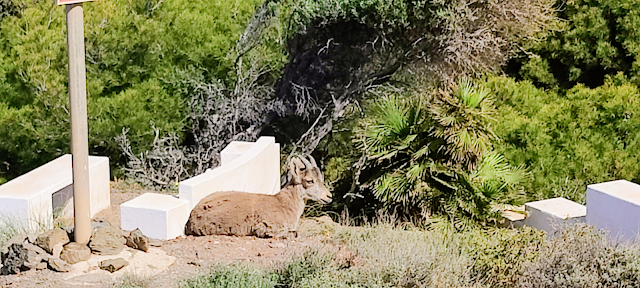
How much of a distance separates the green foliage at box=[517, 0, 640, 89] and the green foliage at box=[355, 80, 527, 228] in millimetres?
5957

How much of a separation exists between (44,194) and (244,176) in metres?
2.34

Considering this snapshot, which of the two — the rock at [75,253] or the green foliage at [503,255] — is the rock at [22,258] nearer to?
the rock at [75,253]

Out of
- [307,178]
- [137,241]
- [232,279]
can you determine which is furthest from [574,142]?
[232,279]

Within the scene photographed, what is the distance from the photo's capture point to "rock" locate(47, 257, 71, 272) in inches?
289

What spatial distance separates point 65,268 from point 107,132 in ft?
24.2

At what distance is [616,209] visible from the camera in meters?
8.86

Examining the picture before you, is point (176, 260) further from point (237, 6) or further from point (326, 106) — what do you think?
point (237, 6)

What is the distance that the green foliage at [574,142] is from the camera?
12.5 meters

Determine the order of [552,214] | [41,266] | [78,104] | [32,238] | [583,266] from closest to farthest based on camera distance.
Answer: [583,266], [78,104], [41,266], [32,238], [552,214]

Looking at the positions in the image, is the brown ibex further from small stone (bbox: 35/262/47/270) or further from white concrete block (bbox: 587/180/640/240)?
white concrete block (bbox: 587/180/640/240)

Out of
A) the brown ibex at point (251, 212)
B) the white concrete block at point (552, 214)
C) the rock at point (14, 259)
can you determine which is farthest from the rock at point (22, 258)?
the white concrete block at point (552, 214)

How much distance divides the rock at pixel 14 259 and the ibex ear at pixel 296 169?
3009 millimetres

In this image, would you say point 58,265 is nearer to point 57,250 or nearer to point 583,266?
point 57,250

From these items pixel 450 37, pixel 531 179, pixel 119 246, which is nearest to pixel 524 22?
pixel 450 37
